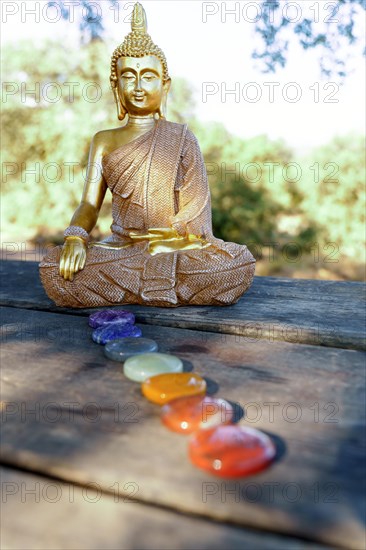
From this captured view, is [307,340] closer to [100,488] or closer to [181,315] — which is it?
[181,315]

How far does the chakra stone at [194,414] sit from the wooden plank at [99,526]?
0.17 meters

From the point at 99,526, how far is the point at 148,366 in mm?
392

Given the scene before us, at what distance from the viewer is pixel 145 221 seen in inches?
69.1

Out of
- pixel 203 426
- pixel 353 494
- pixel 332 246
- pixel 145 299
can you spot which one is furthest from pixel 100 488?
pixel 332 246

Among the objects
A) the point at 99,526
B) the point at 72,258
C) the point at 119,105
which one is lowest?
the point at 99,526

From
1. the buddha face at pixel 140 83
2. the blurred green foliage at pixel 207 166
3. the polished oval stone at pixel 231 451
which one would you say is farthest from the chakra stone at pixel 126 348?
the blurred green foliage at pixel 207 166

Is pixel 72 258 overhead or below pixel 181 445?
overhead

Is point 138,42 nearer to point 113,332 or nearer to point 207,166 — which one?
point 113,332

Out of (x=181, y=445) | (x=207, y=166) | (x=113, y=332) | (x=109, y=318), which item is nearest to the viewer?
(x=181, y=445)

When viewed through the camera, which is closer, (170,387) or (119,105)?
(170,387)

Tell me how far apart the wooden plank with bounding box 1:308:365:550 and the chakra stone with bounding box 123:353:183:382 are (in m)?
0.02

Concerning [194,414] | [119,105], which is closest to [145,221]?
[119,105]

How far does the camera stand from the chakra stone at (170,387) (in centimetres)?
85

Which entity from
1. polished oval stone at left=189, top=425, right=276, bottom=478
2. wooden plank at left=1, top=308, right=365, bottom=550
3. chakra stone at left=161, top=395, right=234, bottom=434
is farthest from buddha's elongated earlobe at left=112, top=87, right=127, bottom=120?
polished oval stone at left=189, top=425, right=276, bottom=478
